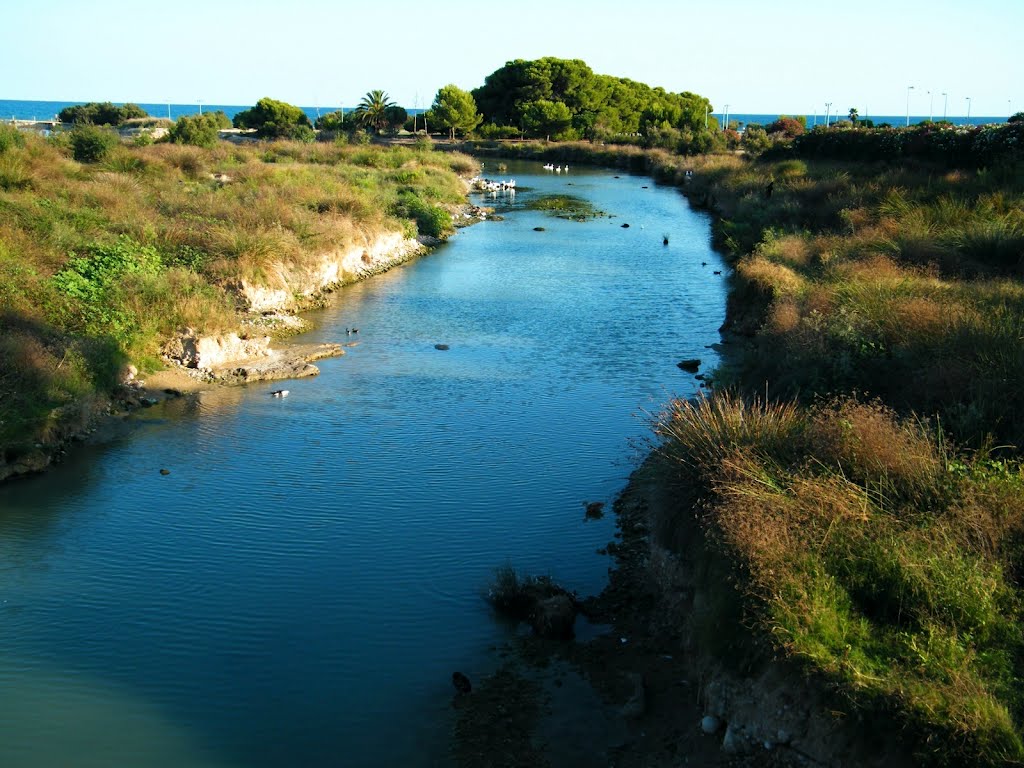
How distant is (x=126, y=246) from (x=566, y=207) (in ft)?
116

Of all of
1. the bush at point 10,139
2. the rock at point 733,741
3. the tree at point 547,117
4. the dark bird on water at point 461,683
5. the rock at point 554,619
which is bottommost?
the dark bird on water at point 461,683

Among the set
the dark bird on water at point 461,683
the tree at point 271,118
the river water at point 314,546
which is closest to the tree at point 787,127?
the tree at point 271,118

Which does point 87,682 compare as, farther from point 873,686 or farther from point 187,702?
point 873,686

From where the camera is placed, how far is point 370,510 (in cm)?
1341

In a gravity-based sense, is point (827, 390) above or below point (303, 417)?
above

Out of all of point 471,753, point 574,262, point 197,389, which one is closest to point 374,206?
point 574,262

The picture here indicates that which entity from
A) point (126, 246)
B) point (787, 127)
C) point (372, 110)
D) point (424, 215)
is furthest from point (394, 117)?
point (126, 246)

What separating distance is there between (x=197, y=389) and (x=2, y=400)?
4.46 meters

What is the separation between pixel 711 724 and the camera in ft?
25.3

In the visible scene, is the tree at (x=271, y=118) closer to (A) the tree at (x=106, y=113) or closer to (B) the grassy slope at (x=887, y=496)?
(A) the tree at (x=106, y=113)

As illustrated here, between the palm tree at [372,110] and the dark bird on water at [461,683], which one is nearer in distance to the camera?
the dark bird on water at [461,683]

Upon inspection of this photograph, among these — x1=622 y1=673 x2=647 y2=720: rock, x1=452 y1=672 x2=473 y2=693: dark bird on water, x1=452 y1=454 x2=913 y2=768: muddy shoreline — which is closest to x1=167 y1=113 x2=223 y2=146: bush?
x1=452 y1=454 x2=913 y2=768: muddy shoreline

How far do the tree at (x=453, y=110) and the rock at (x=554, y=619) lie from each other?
98.8 m

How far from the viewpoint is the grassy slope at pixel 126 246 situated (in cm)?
1647
